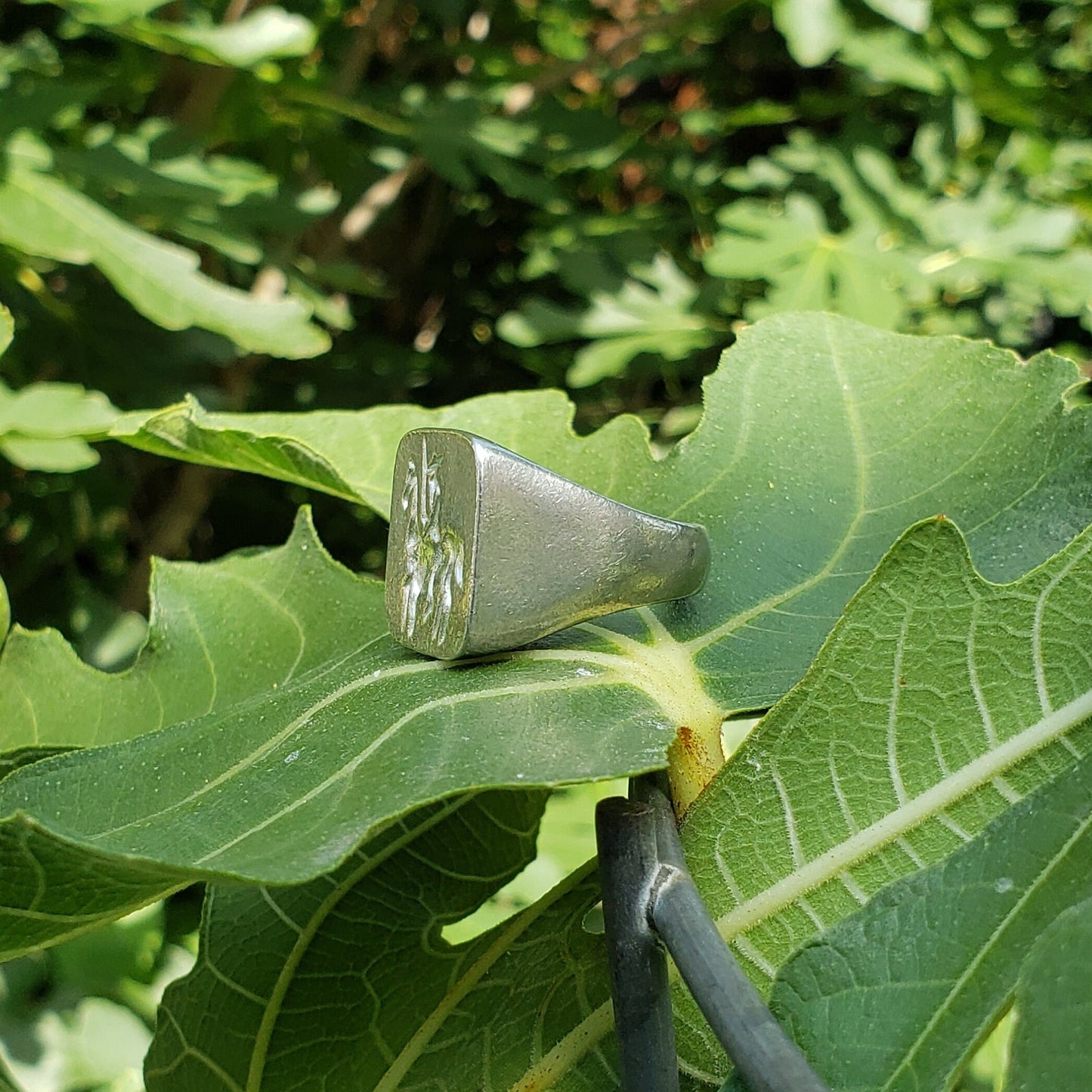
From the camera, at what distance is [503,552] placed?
36 centimetres

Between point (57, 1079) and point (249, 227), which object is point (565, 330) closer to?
point (249, 227)

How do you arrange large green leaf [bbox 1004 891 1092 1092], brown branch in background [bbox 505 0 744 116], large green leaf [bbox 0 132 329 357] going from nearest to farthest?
large green leaf [bbox 1004 891 1092 1092]
large green leaf [bbox 0 132 329 357]
brown branch in background [bbox 505 0 744 116]

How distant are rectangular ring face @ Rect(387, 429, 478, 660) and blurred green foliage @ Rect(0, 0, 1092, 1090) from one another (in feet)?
1.76

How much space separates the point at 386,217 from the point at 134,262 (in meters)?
0.87

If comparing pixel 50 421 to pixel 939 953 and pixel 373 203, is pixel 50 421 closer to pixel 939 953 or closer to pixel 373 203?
pixel 939 953

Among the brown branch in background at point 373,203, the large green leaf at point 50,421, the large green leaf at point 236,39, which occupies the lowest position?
the brown branch in background at point 373,203

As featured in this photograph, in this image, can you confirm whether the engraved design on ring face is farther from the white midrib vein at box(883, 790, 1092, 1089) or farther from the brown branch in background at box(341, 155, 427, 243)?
the brown branch in background at box(341, 155, 427, 243)

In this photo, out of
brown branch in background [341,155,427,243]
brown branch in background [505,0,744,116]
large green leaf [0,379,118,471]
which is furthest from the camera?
brown branch in background [341,155,427,243]

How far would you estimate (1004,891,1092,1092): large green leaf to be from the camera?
0.24m

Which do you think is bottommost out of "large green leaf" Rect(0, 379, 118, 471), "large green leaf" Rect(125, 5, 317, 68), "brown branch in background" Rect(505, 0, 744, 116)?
"large green leaf" Rect(0, 379, 118, 471)

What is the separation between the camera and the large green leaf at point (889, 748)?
0.33 meters

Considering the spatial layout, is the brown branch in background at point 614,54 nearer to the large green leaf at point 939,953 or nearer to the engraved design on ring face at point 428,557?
the engraved design on ring face at point 428,557

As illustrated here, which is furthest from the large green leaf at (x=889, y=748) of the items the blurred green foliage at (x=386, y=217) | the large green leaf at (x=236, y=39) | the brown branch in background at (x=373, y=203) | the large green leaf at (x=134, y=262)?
the brown branch in background at (x=373, y=203)

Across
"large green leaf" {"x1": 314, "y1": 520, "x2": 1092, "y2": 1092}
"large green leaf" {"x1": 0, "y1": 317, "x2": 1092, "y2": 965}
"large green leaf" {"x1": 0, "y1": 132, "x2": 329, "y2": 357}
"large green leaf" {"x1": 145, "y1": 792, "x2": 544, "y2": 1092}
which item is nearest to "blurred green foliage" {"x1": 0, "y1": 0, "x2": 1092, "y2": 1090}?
"large green leaf" {"x1": 0, "y1": 132, "x2": 329, "y2": 357}
